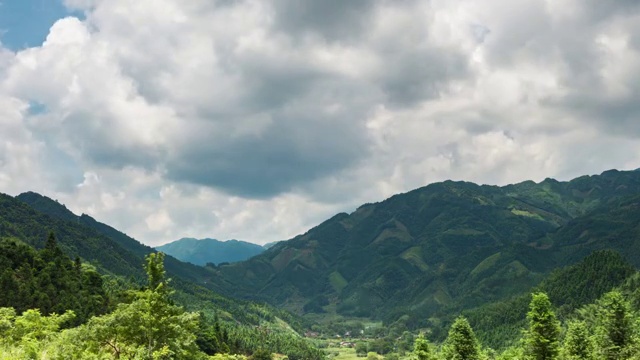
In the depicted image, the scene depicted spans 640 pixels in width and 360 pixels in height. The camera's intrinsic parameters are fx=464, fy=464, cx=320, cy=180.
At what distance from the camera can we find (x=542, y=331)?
7369 cm

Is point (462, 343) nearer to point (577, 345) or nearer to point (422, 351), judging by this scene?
point (422, 351)

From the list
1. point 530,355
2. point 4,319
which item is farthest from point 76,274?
point 530,355

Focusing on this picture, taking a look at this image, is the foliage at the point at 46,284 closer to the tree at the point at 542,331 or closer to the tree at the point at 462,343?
the tree at the point at 462,343

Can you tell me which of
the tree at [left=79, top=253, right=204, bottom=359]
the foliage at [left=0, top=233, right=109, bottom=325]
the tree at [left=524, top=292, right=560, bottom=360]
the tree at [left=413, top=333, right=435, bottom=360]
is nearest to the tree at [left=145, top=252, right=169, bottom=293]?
the tree at [left=79, top=253, right=204, bottom=359]

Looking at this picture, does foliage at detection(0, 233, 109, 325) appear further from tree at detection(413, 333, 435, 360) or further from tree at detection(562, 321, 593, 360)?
tree at detection(562, 321, 593, 360)

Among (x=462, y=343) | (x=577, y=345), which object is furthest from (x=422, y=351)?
(x=577, y=345)

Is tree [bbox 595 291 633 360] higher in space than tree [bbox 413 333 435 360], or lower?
higher

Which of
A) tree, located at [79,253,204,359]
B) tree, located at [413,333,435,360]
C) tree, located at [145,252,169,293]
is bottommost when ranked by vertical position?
tree, located at [413,333,435,360]

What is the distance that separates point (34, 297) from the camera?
111 meters

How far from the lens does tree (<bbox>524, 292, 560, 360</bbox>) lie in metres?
72.8

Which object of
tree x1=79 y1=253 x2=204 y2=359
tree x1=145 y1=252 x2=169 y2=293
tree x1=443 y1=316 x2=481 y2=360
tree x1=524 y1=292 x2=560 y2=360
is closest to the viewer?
tree x1=79 y1=253 x2=204 y2=359

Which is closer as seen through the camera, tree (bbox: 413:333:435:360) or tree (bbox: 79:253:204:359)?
tree (bbox: 79:253:204:359)

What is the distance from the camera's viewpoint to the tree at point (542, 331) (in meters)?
72.8

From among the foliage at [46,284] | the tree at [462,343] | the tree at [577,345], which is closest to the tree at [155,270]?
the tree at [462,343]
